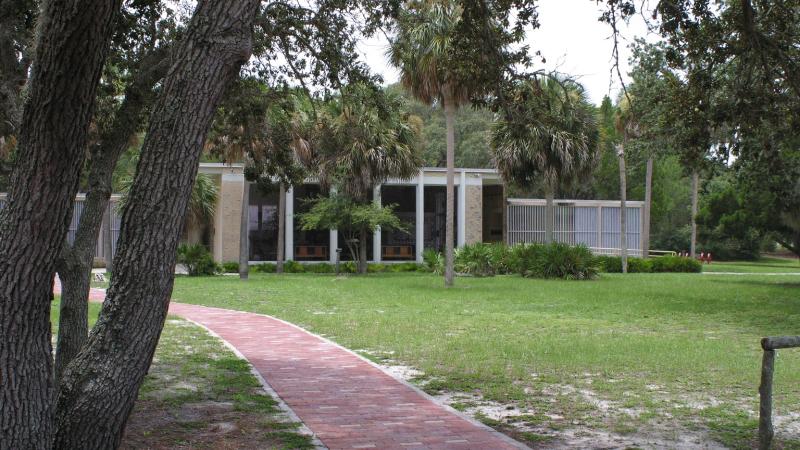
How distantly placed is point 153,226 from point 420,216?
110 feet

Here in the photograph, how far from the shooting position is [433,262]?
33031 millimetres

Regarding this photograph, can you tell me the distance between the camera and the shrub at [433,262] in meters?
32.1

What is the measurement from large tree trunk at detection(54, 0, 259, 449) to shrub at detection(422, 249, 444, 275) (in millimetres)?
27409

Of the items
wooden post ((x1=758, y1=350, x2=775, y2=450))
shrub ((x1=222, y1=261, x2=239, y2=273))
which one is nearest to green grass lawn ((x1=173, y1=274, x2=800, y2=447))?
wooden post ((x1=758, y1=350, x2=775, y2=450))

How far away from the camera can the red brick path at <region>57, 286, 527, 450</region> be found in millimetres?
6719

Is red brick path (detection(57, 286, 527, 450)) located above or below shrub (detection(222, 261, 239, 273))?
below

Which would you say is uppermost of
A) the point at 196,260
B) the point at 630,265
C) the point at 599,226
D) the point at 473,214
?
the point at 473,214

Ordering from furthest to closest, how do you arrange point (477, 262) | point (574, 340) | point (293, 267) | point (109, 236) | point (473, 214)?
point (473, 214) → point (293, 267) → point (109, 236) → point (477, 262) → point (574, 340)

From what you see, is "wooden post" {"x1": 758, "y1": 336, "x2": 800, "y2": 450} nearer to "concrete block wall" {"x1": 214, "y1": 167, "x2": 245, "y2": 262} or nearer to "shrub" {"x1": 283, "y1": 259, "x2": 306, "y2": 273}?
"shrub" {"x1": 283, "y1": 259, "x2": 306, "y2": 273}

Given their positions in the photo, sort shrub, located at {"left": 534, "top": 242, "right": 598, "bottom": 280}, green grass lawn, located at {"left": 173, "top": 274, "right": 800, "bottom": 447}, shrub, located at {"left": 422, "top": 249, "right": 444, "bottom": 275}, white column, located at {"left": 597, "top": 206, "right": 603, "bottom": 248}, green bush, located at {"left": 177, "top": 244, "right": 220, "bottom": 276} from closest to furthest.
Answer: green grass lawn, located at {"left": 173, "top": 274, "right": 800, "bottom": 447} → shrub, located at {"left": 534, "top": 242, "right": 598, "bottom": 280} → green bush, located at {"left": 177, "top": 244, "right": 220, "bottom": 276} → shrub, located at {"left": 422, "top": 249, "right": 444, "bottom": 275} → white column, located at {"left": 597, "top": 206, "right": 603, "bottom": 248}

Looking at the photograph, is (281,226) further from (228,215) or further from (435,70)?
(435,70)

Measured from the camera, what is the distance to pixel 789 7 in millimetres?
10523

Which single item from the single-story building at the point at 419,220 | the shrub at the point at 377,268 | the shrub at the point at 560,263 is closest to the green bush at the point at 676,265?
the single-story building at the point at 419,220

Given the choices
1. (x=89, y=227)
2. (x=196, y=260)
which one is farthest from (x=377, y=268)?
(x=89, y=227)
